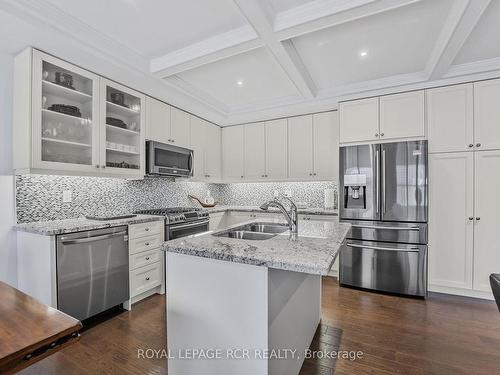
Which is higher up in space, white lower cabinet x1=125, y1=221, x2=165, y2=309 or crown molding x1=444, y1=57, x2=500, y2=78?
crown molding x1=444, y1=57, x2=500, y2=78

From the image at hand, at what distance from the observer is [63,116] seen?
2428 mm

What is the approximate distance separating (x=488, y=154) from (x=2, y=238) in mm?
4855

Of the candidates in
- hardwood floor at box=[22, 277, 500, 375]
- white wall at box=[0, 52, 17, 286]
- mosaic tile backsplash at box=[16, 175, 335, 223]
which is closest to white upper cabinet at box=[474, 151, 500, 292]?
hardwood floor at box=[22, 277, 500, 375]

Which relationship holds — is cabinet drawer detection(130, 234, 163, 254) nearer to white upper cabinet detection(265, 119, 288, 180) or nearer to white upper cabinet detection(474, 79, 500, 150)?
white upper cabinet detection(265, 119, 288, 180)

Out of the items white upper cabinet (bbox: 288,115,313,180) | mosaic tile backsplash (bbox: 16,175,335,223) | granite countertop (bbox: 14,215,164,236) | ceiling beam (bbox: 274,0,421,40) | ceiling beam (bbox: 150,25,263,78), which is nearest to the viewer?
ceiling beam (bbox: 274,0,421,40)

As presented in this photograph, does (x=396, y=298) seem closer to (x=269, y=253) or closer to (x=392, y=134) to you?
(x=392, y=134)

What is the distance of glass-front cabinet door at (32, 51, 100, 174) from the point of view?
219cm

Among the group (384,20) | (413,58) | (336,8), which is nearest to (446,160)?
(413,58)

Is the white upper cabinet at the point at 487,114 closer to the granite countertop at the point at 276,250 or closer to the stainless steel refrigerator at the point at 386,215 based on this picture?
the stainless steel refrigerator at the point at 386,215

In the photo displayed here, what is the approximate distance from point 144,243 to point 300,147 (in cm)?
264

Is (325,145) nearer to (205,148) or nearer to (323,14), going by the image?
(205,148)

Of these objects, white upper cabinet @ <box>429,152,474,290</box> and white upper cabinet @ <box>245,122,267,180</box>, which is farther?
white upper cabinet @ <box>245,122,267,180</box>

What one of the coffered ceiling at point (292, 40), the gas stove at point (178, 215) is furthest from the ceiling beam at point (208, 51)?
the gas stove at point (178, 215)

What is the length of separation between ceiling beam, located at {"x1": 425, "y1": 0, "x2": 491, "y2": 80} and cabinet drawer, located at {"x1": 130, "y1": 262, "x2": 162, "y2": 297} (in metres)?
3.56
